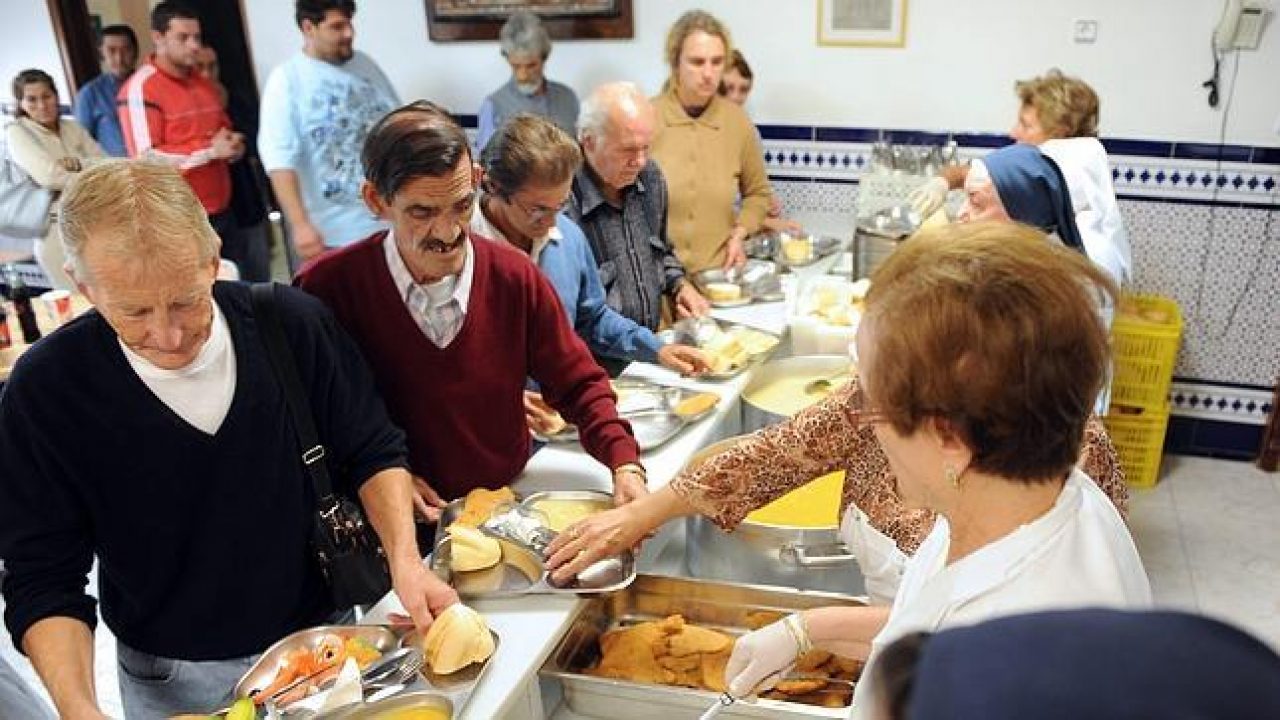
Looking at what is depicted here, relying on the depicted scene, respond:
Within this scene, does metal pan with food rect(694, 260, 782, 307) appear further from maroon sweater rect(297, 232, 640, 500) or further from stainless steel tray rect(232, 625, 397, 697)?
stainless steel tray rect(232, 625, 397, 697)

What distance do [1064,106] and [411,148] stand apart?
7.24 ft

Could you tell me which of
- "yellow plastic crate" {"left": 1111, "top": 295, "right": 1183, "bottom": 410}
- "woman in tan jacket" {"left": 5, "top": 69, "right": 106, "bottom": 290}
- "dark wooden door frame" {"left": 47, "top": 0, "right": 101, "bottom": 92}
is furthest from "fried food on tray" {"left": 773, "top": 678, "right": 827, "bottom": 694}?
"dark wooden door frame" {"left": 47, "top": 0, "right": 101, "bottom": 92}

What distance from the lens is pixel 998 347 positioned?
2.97 ft

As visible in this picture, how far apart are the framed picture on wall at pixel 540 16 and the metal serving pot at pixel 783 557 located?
346 centimetres

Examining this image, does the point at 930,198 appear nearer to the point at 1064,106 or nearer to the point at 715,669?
the point at 1064,106

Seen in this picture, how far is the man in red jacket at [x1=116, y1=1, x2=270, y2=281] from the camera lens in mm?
4176

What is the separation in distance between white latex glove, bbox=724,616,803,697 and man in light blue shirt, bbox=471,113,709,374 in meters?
0.94

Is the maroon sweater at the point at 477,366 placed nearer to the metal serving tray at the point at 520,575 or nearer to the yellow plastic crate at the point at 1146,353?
the metal serving tray at the point at 520,575

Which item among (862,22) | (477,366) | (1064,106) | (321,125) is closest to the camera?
(477,366)

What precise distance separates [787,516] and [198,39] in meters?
3.69

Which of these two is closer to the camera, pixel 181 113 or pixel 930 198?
pixel 930 198

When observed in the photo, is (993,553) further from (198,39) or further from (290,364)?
(198,39)

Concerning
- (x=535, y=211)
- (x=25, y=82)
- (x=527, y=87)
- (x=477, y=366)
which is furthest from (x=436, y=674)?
(x=25, y=82)

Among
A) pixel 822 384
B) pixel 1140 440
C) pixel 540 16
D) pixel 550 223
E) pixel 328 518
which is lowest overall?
pixel 1140 440
